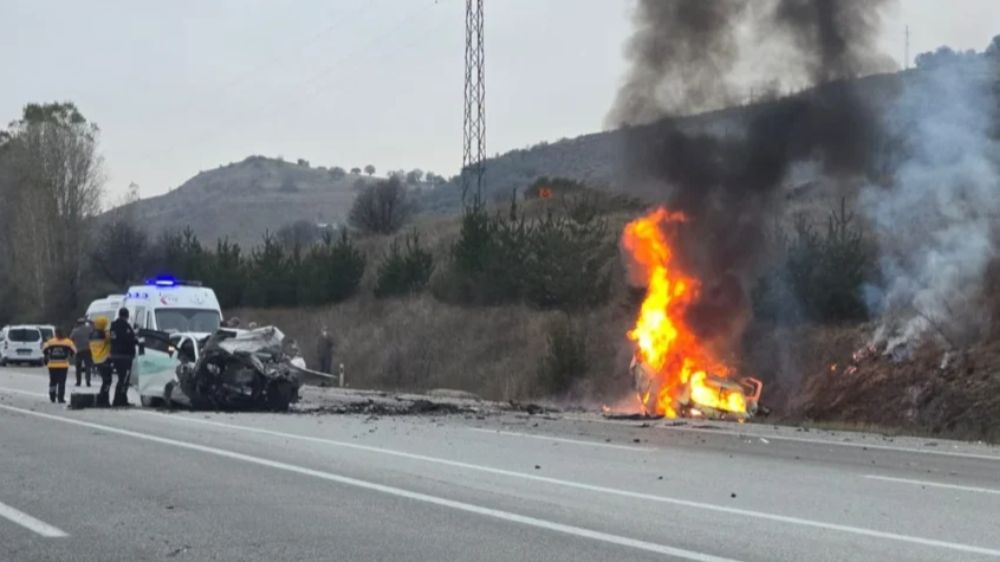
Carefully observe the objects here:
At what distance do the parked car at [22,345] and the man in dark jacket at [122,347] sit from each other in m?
30.9

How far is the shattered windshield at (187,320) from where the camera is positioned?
29.4 m

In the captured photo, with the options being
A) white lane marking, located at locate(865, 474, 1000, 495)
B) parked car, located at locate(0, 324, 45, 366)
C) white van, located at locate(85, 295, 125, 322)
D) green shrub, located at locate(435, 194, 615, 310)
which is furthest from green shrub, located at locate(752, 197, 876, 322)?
parked car, located at locate(0, 324, 45, 366)

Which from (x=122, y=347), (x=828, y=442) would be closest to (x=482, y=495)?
(x=828, y=442)

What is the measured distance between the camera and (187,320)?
97.8 feet

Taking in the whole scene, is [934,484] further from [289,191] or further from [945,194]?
[289,191]

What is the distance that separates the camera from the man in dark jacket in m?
22.3

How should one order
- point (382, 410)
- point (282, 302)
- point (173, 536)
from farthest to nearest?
point (282, 302), point (382, 410), point (173, 536)

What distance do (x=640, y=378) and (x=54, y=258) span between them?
52.2 m

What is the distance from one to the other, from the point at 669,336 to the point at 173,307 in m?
11.7

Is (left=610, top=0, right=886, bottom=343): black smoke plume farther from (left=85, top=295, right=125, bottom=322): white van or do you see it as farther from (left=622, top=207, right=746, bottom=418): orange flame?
(left=85, top=295, right=125, bottom=322): white van

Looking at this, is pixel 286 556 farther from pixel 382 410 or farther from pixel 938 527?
pixel 382 410

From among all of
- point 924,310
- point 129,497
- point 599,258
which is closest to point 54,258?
point 599,258

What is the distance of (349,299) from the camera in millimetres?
53750

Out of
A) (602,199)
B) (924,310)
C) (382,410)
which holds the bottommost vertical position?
(382,410)
